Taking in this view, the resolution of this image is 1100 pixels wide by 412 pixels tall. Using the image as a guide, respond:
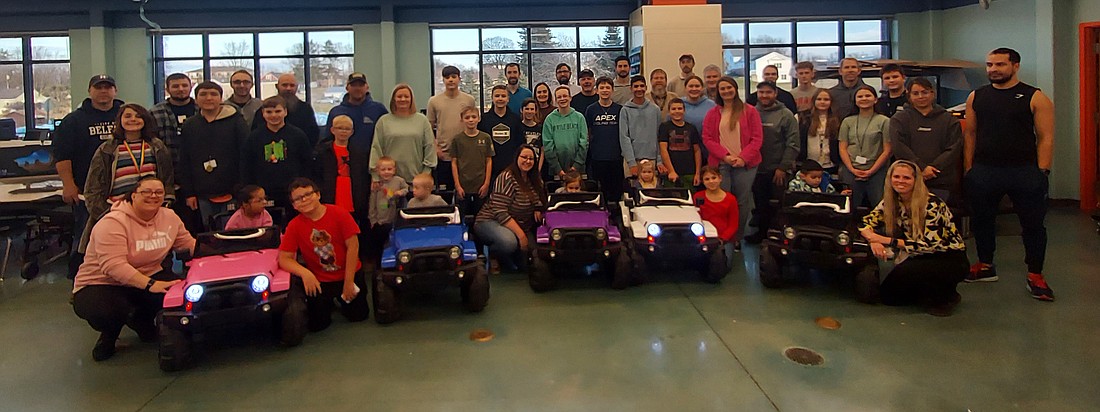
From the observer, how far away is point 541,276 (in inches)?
178

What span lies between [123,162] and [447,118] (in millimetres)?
2426

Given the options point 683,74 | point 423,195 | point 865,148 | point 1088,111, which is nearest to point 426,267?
point 423,195

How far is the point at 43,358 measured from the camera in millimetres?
3527

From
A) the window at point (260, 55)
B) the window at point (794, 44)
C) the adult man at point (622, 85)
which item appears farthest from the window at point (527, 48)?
the adult man at point (622, 85)

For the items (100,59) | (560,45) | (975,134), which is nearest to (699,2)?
(560,45)

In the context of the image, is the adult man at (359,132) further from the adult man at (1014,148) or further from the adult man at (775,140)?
the adult man at (1014,148)

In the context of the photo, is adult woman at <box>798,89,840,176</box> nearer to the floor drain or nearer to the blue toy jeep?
the floor drain

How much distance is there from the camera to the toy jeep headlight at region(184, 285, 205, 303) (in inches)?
128

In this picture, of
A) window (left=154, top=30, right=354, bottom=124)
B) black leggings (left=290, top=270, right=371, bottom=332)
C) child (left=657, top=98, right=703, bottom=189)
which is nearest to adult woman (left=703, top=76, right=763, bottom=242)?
child (left=657, top=98, right=703, bottom=189)

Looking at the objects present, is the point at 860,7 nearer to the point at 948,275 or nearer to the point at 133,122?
Answer: the point at 948,275

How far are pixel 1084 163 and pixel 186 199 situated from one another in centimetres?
945

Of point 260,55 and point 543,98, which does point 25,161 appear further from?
point 260,55

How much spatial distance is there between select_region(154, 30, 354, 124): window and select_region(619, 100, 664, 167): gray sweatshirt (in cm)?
823

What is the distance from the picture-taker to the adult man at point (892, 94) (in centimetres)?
550
